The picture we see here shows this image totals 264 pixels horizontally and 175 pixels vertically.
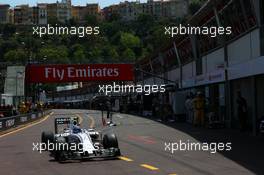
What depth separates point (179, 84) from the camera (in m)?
40.7

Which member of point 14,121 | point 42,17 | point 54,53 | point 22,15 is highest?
point 22,15

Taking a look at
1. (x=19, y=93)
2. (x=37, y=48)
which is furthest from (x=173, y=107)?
(x=37, y=48)

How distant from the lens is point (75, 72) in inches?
2283

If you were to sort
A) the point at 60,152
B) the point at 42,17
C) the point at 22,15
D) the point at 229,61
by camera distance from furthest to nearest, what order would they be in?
the point at 22,15
the point at 42,17
the point at 229,61
the point at 60,152

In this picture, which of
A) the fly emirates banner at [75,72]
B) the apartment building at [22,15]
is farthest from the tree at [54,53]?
the apartment building at [22,15]

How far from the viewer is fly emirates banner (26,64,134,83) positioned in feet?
188

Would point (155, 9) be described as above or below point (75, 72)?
above

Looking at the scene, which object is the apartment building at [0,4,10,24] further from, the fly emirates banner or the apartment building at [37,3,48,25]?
the fly emirates banner

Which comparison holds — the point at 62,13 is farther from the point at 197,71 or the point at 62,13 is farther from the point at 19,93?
the point at 197,71

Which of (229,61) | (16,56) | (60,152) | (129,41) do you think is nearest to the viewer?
(60,152)

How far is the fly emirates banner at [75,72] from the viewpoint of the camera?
57.2 m

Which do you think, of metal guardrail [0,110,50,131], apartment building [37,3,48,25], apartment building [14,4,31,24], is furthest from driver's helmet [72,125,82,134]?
apartment building [14,4,31,24]

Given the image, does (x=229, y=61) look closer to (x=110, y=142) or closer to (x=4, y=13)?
(x=110, y=142)

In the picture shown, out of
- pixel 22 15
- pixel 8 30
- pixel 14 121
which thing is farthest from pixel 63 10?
pixel 14 121
